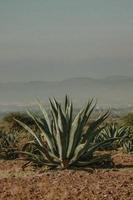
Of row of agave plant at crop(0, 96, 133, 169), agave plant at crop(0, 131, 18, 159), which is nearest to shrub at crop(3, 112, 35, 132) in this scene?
agave plant at crop(0, 131, 18, 159)

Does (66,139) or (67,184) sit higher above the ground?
(66,139)

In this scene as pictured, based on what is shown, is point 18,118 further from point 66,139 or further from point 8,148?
point 66,139

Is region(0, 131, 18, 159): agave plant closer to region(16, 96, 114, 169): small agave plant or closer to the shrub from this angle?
region(16, 96, 114, 169): small agave plant

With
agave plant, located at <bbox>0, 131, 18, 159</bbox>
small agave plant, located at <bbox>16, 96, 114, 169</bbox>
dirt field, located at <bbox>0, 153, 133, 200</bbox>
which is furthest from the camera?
agave plant, located at <bbox>0, 131, 18, 159</bbox>

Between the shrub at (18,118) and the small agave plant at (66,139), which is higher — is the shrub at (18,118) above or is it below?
above

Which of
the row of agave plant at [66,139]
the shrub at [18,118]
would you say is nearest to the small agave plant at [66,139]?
the row of agave plant at [66,139]

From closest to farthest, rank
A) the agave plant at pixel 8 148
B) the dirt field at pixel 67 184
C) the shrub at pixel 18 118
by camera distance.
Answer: the dirt field at pixel 67 184, the agave plant at pixel 8 148, the shrub at pixel 18 118

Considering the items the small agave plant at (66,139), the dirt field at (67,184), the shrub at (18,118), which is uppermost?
the shrub at (18,118)

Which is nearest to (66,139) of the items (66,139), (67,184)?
(66,139)

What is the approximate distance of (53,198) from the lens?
845 cm

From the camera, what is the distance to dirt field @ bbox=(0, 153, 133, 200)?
8.46 m

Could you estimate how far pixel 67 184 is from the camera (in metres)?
9.03

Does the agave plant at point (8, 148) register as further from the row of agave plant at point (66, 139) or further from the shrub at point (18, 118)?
the shrub at point (18, 118)

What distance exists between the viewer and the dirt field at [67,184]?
8461 millimetres
